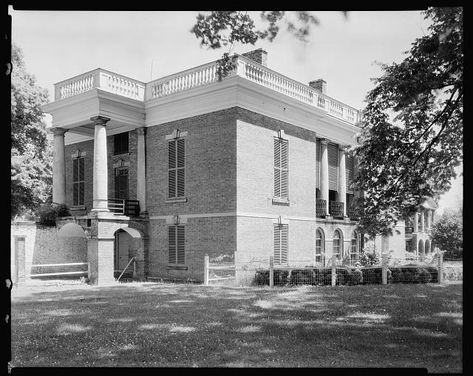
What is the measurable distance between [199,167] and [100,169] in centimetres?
455

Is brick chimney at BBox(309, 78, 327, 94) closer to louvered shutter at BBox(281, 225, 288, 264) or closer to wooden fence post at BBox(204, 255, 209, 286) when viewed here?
louvered shutter at BBox(281, 225, 288, 264)

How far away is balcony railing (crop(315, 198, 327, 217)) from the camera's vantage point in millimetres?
25062

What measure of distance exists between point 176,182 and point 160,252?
11.6ft

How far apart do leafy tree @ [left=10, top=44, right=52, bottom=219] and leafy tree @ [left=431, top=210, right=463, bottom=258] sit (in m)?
26.1

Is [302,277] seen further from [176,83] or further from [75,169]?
[75,169]

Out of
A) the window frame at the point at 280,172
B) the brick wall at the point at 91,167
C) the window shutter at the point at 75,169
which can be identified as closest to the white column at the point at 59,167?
the brick wall at the point at 91,167

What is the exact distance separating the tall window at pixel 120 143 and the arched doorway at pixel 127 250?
4.28 m

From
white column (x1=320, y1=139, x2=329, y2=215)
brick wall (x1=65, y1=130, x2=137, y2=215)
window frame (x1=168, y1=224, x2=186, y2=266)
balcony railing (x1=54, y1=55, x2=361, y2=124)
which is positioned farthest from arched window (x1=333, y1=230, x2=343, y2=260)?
brick wall (x1=65, y1=130, x2=137, y2=215)

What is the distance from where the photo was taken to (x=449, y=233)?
30484 mm

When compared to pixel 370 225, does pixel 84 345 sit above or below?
below

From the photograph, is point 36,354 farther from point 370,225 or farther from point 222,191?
point 222,191

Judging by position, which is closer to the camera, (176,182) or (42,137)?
(176,182)

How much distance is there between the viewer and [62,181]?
75.6 feet
